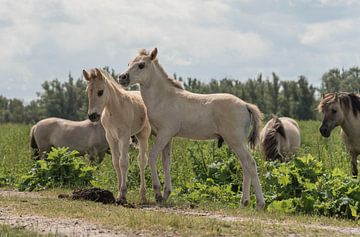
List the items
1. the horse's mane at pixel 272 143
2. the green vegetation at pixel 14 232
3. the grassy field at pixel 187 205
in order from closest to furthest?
the green vegetation at pixel 14 232 < the grassy field at pixel 187 205 < the horse's mane at pixel 272 143

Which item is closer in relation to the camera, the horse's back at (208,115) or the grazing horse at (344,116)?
the horse's back at (208,115)

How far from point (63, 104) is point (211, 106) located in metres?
81.9

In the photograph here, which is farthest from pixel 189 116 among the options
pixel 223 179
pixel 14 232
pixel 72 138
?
pixel 72 138

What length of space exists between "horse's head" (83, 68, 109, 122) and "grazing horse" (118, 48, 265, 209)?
0.39m

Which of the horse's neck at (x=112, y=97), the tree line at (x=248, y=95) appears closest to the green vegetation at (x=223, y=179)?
the horse's neck at (x=112, y=97)

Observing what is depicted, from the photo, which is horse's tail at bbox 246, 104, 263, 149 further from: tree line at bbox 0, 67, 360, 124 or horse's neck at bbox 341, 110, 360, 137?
tree line at bbox 0, 67, 360, 124

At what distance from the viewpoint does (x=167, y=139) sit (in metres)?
11.4

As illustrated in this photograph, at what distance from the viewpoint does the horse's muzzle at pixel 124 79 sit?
11.7 m

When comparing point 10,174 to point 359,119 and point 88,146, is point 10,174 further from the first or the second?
point 359,119

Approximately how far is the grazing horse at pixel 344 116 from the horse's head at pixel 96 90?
564 centimetres

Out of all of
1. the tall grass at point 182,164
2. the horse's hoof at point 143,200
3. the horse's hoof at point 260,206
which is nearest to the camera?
the horse's hoof at point 260,206

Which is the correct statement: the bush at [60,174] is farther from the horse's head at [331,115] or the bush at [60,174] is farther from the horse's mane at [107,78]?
the horse's head at [331,115]

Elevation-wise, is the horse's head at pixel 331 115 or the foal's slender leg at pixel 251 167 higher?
the horse's head at pixel 331 115

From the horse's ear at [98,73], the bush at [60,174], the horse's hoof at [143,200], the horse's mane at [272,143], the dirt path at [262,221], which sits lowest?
the dirt path at [262,221]
